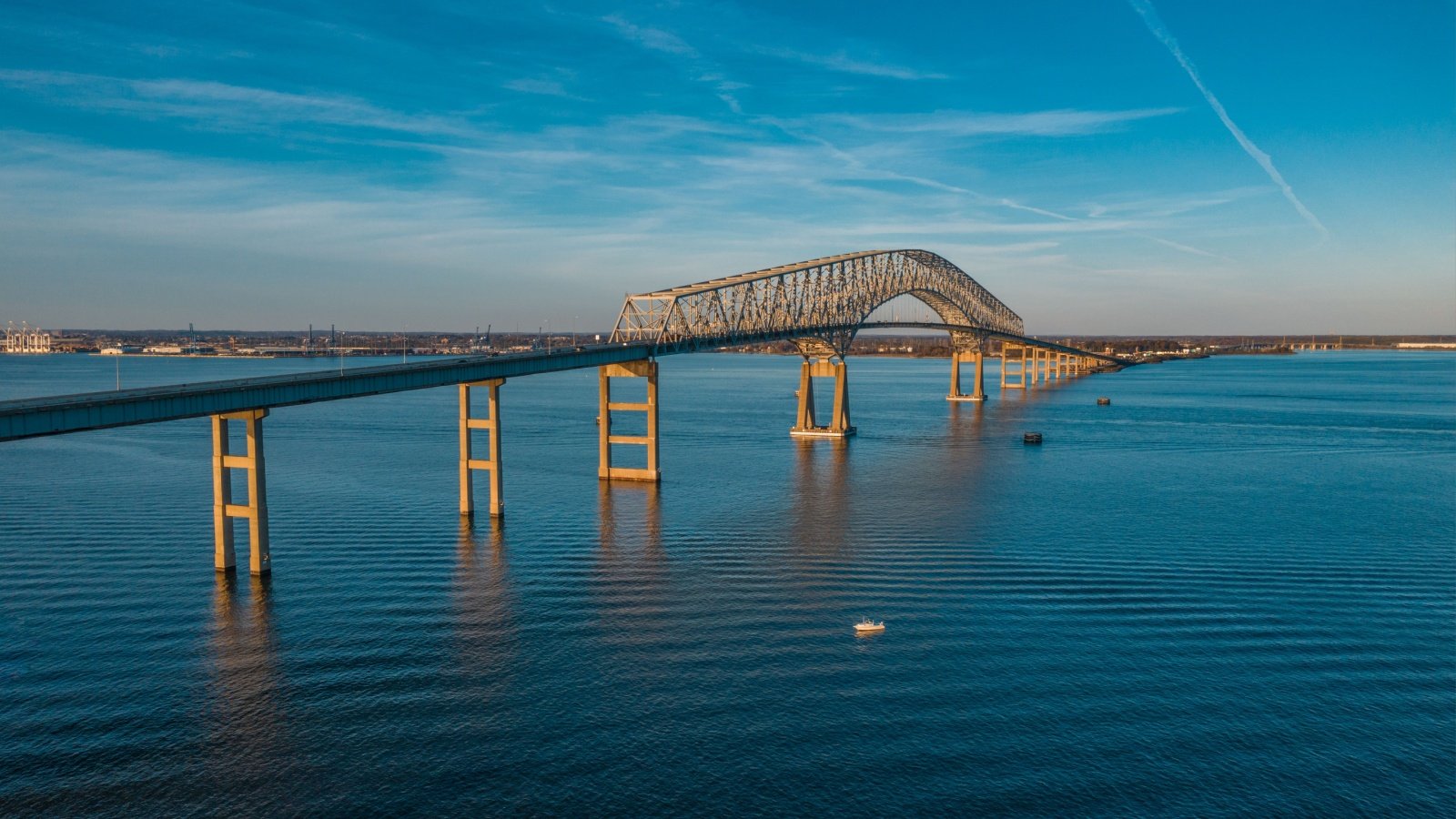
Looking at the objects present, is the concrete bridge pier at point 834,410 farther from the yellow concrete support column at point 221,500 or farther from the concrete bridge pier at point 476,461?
the yellow concrete support column at point 221,500

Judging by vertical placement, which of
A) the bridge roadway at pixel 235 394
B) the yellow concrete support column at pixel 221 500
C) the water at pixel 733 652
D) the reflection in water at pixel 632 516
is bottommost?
the water at pixel 733 652

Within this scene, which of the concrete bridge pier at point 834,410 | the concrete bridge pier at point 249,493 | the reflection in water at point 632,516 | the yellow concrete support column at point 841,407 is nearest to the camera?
the concrete bridge pier at point 249,493

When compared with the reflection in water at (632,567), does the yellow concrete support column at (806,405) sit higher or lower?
higher

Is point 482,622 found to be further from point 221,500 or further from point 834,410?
point 834,410

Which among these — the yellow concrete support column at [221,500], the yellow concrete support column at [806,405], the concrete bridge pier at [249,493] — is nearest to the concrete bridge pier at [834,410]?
the yellow concrete support column at [806,405]

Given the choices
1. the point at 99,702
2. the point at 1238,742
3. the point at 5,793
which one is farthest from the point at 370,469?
the point at 1238,742

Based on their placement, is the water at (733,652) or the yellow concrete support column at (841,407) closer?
the water at (733,652)

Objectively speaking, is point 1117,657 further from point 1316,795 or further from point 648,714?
point 648,714
